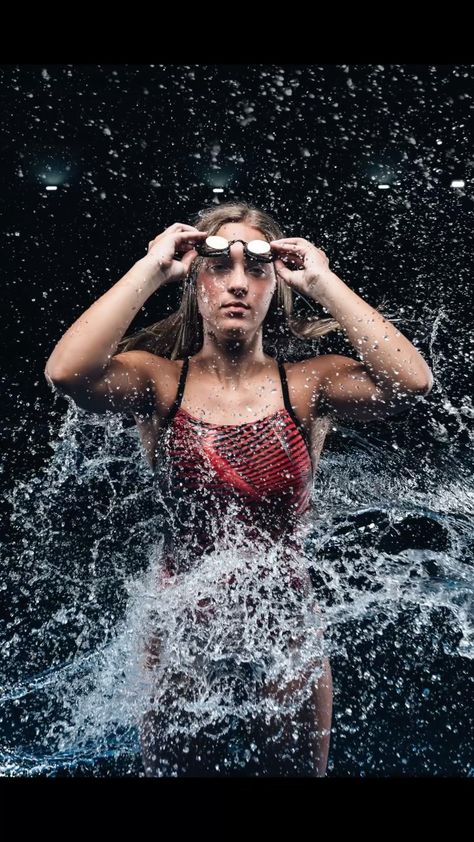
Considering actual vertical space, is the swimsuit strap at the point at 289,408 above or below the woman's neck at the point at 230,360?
below

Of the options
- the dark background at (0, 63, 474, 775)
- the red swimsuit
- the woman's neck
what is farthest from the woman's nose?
the dark background at (0, 63, 474, 775)

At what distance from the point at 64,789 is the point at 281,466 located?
0.61 m

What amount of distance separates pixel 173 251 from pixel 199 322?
238mm

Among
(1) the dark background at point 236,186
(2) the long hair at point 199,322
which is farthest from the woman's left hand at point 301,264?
(1) the dark background at point 236,186

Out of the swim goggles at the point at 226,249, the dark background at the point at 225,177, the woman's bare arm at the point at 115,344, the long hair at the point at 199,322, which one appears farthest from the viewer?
the dark background at the point at 225,177

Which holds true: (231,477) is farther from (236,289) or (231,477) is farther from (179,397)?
(236,289)

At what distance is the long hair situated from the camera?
127 cm

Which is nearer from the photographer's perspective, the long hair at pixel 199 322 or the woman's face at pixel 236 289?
the woman's face at pixel 236 289

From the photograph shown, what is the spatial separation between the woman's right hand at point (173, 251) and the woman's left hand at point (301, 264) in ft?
0.48

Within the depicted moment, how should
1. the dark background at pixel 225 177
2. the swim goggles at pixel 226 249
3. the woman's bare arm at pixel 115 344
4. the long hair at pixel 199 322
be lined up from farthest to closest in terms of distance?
the dark background at pixel 225 177
the long hair at pixel 199 322
the swim goggles at pixel 226 249
the woman's bare arm at pixel 115 344

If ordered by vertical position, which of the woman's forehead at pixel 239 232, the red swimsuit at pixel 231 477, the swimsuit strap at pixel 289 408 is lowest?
the red swimsuit at pixel 231 477

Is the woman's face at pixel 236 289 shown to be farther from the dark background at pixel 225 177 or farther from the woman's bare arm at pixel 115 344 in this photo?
the dark background at pixel 225 177

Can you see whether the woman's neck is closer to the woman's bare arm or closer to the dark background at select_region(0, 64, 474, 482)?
the woman's bare arm

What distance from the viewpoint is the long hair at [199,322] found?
1.27m
